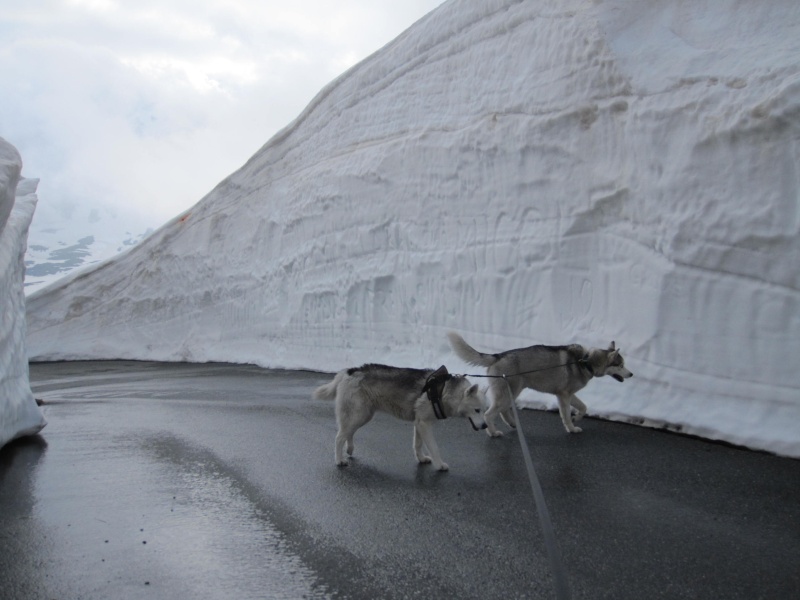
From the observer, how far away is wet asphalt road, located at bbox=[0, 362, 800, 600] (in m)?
3.53

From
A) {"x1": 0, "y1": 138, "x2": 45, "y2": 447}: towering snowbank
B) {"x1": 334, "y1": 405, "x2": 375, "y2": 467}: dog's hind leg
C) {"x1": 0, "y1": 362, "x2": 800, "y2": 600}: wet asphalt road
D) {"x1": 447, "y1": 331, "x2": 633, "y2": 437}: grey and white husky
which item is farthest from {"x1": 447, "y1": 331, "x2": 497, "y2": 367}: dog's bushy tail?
{"x1": 0, "y1": 138, "x2": 45, "y2": 447}: towering snowbank

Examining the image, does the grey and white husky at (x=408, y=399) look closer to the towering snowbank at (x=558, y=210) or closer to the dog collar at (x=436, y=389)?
the dog collar at (x=436, y=389)

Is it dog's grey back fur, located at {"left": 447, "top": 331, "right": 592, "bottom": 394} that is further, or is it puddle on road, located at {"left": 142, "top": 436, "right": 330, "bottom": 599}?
dog's grey back fur, located at {"left": 447, "top": 331, "right": 592, "bottom": 394}

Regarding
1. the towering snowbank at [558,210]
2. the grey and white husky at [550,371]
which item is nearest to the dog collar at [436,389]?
the grey and white husky at [550,371]

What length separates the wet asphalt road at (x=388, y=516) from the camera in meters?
3.53

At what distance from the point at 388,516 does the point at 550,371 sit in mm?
2766

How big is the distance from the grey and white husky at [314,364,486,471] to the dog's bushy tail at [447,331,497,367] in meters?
0.89

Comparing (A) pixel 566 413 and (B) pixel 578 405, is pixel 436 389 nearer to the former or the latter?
(A) pixel 566 413

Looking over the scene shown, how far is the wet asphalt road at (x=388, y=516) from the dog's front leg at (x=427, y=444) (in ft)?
0.37

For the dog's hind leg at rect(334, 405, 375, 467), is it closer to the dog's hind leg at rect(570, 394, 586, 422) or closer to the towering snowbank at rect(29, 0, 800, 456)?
the dog's hind leg at rect(570, 394, 586, 422)

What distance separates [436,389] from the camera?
5816mm

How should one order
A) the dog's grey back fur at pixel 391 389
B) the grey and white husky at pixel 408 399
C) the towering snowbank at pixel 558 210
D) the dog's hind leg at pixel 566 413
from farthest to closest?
the dog's hind leg at pixel 566 413 → the towering snowbank at pixel 558 210 → the dog's grey back fur at pixel 391 389 → the grey and white husky at pixel 408 399

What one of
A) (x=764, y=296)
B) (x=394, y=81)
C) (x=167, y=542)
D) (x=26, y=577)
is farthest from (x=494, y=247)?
(x=26, y=577)

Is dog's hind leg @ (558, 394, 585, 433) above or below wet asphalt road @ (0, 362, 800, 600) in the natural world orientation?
above
